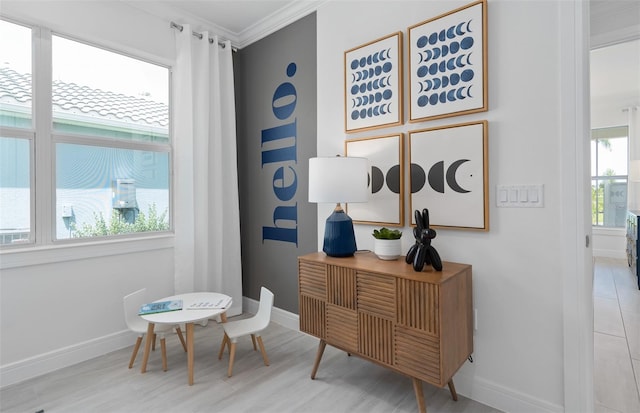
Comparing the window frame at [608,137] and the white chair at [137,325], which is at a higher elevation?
the window frame at [608,137]

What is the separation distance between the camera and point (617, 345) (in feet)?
8.37

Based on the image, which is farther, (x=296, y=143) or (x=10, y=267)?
(x=296, y=143)

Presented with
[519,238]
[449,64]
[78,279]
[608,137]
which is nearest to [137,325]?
[78,279]

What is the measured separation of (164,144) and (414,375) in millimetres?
2740

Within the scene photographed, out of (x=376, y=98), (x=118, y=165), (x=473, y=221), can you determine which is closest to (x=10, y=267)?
(x=118, y=165)

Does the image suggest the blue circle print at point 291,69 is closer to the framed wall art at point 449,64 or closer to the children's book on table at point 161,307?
the framed wall art at point 449,64

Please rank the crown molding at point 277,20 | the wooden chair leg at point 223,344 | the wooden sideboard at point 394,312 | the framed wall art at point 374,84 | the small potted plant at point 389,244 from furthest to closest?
the crown molding at point 277,20
the wooden chair leg at point 223,344
the framed wall art at point 374,84
the small potted plant at point 389,244
the wooden sideboard at point 394,312

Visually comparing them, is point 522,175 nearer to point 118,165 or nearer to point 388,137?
point 388,137

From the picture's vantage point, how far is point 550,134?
1.70 meters

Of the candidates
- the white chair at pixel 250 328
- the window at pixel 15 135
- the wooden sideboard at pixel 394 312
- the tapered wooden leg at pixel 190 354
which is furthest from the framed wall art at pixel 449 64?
the window at pixel 15 135

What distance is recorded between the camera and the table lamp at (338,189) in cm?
206

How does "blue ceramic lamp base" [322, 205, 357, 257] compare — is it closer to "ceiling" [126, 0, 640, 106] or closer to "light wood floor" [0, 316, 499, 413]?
"light wood floor" [0, 316, 499, 413]

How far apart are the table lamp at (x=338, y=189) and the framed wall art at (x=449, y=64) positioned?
0.52 meters

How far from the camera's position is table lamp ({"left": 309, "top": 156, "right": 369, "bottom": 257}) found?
206 cm
